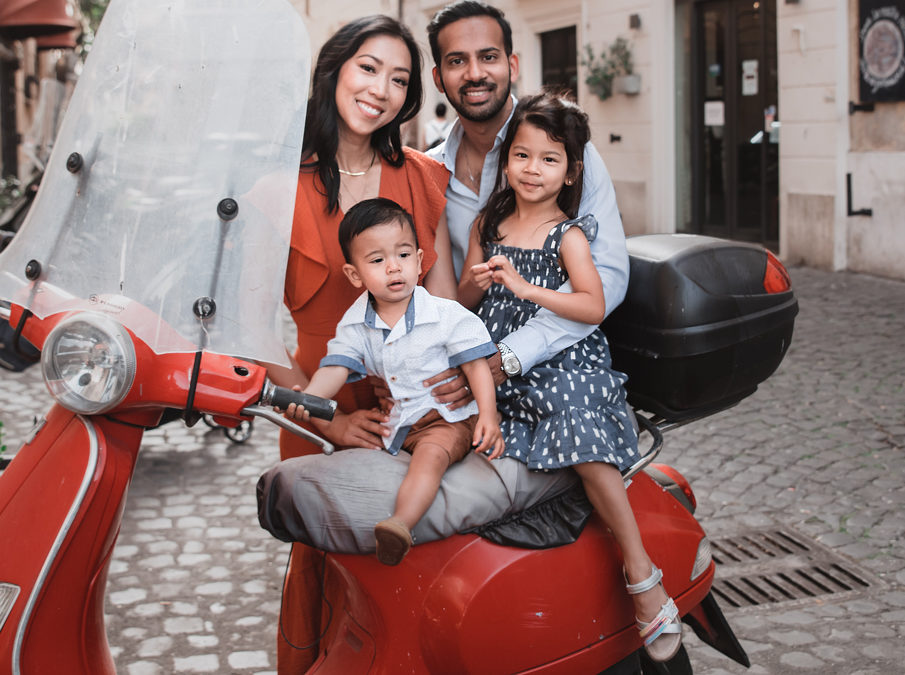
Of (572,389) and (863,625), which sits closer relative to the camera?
(572,389)

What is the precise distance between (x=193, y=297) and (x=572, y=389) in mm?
844

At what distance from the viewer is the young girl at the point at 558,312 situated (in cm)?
216

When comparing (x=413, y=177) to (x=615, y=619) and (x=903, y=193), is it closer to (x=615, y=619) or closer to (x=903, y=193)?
(x=615, y=619)

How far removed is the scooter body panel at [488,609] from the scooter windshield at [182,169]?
57cm

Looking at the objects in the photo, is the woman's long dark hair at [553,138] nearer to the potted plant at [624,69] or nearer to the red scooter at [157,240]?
the red scooter at [157,240]

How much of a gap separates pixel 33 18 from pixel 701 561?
13513 millimetres

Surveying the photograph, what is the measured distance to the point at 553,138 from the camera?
2.35 metres

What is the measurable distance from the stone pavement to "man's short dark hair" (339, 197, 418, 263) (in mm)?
1713

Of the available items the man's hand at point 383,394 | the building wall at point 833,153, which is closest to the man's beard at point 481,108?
the man's hand at point 383,394

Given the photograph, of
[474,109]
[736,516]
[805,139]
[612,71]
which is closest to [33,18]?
[612,71]

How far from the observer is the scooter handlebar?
1.78 metres

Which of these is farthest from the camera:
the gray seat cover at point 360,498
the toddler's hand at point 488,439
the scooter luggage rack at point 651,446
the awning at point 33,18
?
the awning at point 33,18

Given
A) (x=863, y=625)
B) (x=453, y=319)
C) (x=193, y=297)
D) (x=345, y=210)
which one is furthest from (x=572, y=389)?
(x=863, y=625)

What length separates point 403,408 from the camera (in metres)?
2.16
